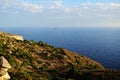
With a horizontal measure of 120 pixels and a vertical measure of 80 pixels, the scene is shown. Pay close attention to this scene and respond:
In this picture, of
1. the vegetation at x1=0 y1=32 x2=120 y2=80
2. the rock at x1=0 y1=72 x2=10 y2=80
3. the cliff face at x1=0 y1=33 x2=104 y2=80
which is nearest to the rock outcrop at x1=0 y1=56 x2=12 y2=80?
the rock at x1=0 y1=72 x2=10 y2=80

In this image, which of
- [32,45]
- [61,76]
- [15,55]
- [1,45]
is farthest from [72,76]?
[32,45]

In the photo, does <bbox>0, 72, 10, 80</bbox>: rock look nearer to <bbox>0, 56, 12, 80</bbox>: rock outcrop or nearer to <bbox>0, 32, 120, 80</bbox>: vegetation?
<bbox>0, 56, 12, 80</bbox>: rock outcrop

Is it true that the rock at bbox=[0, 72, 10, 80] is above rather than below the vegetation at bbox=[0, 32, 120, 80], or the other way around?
below

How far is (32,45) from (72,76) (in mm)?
21859

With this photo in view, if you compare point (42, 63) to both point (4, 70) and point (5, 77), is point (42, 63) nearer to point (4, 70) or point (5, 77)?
point (4, 70)

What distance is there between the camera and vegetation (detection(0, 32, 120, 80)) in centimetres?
3650

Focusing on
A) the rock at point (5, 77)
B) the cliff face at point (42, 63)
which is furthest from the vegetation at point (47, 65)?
the rock at point (5, 77)

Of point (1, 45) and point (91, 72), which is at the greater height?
point (1, 45)

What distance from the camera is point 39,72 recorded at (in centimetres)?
4047

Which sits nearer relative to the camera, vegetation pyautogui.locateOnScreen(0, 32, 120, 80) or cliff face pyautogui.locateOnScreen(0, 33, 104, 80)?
vegetation pyautogui.locateOnScreen(0, 32, 120, 80)

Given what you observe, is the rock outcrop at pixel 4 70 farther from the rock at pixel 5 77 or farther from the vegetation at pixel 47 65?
the vegetation at pixel 47 65

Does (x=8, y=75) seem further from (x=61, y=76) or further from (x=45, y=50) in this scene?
(x=45, y=50)

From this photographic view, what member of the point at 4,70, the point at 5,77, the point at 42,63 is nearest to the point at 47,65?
the point at 42,63

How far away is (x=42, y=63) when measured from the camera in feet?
154
